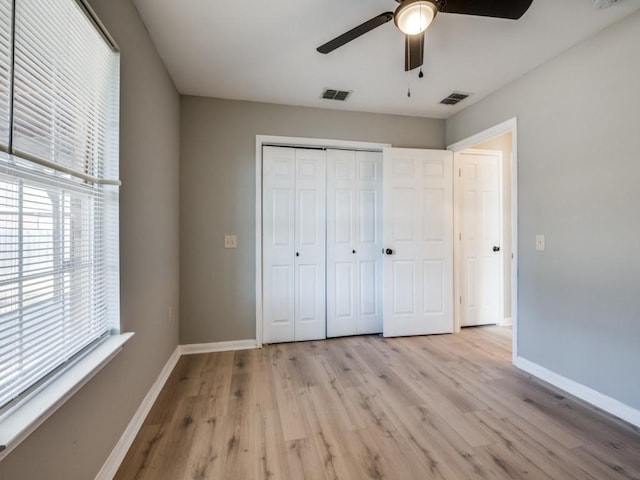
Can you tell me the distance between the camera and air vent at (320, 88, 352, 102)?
2850 mm

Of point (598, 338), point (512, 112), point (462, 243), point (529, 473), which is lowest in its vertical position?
point (529, 473)

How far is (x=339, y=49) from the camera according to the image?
86.7 inches

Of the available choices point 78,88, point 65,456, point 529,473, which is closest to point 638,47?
point 529,473

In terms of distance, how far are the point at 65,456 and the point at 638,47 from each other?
3507 millimetres

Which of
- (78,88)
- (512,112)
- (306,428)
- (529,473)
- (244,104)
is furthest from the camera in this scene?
(244,104)

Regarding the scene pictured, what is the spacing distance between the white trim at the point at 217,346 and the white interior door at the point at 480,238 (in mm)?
2484

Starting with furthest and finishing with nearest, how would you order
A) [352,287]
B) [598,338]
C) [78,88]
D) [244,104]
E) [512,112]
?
[352,287] → [244,104] → [512,112] → [598,338] → [78,88]

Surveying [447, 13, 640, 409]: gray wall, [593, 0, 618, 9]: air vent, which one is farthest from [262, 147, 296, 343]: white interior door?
[593, 0, 618, 9]: air vent

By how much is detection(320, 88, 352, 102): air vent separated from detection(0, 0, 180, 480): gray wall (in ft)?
4.51

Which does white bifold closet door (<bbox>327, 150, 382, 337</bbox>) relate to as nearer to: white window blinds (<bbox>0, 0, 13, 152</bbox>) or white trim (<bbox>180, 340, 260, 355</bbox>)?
white trim (<bbox>180, 340, 260, 355</bbox>)

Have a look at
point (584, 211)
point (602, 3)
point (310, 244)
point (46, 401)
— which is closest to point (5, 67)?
point (46, 401)

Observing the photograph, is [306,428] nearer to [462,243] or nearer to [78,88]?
[78,88]

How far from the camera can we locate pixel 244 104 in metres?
3.04

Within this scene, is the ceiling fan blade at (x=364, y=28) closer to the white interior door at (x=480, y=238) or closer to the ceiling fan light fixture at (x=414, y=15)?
the ceiling fan light fixture at (x=414, y=15)
